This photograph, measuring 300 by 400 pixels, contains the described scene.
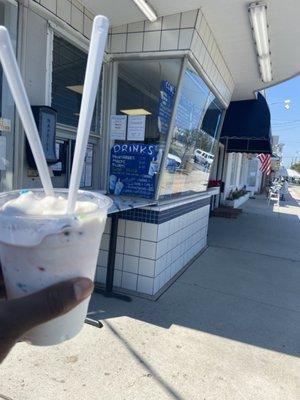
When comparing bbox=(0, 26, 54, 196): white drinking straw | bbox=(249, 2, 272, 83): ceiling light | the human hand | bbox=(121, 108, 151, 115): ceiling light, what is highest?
bbox=(249, 2, 272, 83): ceiling light

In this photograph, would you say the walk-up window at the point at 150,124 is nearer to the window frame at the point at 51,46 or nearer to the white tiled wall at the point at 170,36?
the white tiled wall at the point at 170,36

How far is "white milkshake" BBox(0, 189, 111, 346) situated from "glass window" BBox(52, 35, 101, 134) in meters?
2.77

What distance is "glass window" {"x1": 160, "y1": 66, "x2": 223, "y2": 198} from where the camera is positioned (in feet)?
14.0

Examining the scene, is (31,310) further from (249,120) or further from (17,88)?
(249,120)

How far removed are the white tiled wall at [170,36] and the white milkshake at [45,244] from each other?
330cm

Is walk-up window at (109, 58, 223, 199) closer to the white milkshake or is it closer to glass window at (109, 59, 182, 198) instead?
glass window at (109, 59, 182, 198)

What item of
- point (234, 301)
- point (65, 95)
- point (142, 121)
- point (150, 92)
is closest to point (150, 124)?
point (142, 121)

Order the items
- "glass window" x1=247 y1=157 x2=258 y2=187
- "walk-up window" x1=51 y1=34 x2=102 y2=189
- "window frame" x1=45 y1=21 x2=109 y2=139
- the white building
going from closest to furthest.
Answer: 1. the white building
2. "window frame" x1=45 y1=21 x2=109 y2=139
3. "walk-up window" x1=51 y1=34 x2=102 y2=189
4. "glass window" x1=247 y1=157 x2=258 y2=187

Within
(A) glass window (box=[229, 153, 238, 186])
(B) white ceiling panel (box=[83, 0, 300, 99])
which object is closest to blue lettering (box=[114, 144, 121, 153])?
(B) white ceiling panel (box=[83, 0, 300, 99])

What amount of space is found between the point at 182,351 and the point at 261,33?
371cm

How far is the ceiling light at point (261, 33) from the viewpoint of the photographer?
3596mm

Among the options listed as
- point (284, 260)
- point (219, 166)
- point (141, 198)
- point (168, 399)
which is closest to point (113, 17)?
point (141, 198)

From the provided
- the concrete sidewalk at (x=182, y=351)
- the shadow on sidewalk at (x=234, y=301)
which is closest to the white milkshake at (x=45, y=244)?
the concrete sidewalk at (x=182, y=351)

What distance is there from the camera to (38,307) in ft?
3.00
